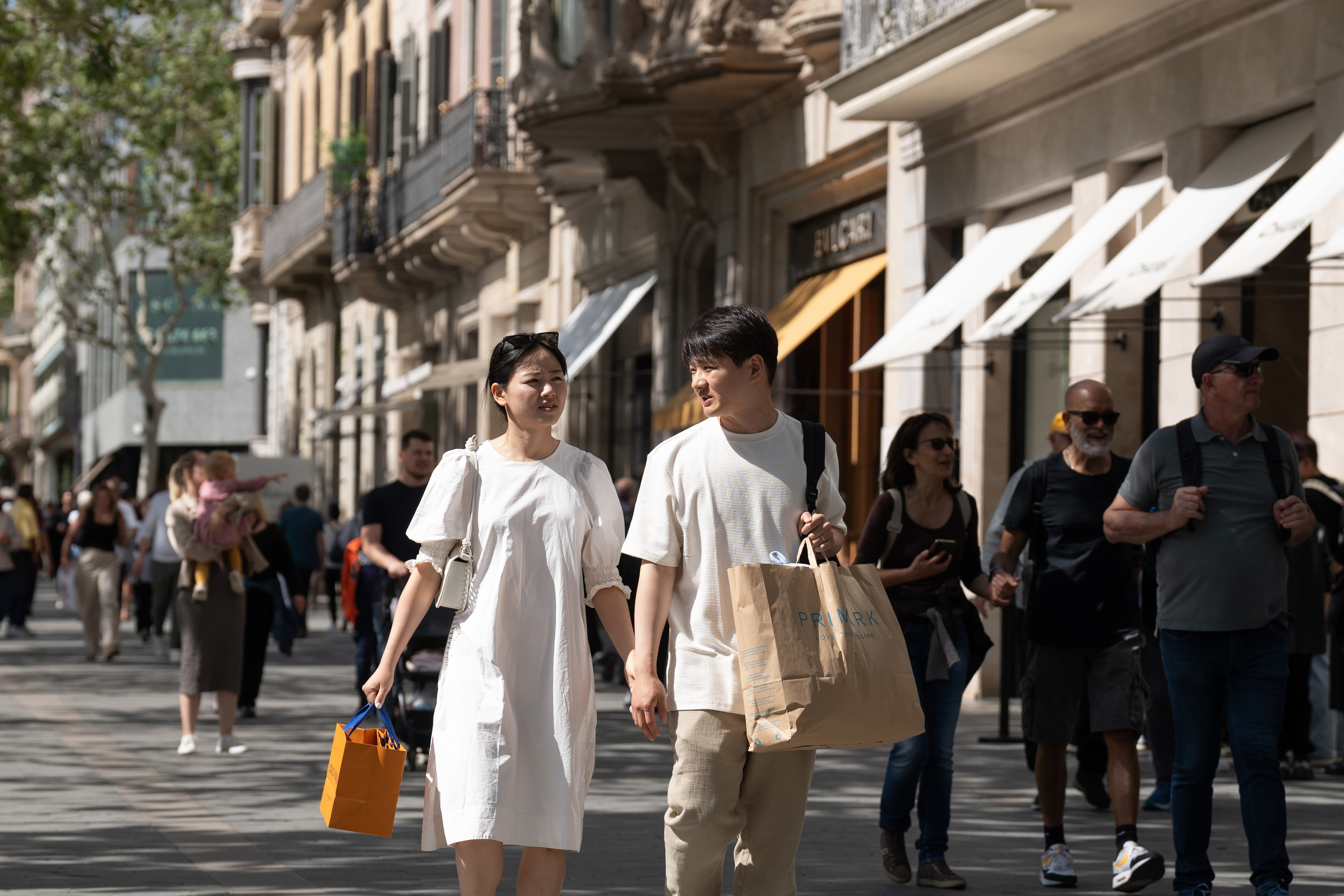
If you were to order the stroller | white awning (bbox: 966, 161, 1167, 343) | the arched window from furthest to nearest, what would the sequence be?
the arched window
white awning (bbox: 966, 161, 1167, 343)
the stroller

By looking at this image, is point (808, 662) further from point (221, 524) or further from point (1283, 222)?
point (221, 524)

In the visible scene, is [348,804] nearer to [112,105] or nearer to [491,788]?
[491,788]

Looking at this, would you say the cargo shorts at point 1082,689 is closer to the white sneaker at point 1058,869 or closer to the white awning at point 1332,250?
the white sneaker at point 1058,869

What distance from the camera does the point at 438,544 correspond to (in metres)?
5.82

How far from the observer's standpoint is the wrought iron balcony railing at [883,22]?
1520 centimetres

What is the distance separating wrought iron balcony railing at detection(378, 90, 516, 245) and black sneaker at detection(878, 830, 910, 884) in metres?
19.5

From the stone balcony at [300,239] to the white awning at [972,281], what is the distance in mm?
21906

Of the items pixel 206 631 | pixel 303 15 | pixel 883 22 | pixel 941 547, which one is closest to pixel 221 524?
pixel 206 631

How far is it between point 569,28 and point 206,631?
12292mm

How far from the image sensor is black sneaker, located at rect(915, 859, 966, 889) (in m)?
7.62

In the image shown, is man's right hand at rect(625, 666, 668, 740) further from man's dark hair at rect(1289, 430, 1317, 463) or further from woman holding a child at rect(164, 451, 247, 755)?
woman holding a child at rect(164, 451, 247, 755)

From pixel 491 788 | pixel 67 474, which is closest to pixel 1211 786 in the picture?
pixel 491 788

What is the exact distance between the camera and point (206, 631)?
12.4 metres

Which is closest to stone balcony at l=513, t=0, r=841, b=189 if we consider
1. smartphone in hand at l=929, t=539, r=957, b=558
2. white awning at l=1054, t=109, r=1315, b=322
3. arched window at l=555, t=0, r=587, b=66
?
arched window at l=555, t=0, r=587, b=66
